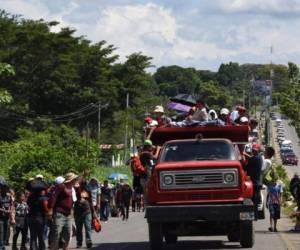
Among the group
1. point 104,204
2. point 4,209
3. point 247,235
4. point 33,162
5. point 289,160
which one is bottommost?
point 289,160

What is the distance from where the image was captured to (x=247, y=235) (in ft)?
65.9

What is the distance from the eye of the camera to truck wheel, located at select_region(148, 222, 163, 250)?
19.5m

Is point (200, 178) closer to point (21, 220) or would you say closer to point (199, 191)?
point (199, 191)

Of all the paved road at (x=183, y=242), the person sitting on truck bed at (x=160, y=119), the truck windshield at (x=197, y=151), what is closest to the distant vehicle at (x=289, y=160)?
the paved road at (x=183, y=242)

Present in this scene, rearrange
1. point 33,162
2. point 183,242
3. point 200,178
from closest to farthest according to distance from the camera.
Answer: point 200,178
point 183,242
point 33,162

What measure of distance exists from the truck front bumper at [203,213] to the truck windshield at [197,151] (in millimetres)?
1241

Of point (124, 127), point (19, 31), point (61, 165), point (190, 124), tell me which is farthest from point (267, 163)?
point (124, 127)

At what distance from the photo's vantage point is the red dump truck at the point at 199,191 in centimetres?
1875

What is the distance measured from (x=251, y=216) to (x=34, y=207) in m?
4.88

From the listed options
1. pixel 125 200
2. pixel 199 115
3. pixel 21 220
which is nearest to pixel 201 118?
pixel 199 115

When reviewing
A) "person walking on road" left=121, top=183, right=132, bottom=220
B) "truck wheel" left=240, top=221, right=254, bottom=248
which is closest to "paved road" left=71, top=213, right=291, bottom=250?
"truck wheel" left=240, top=221, right=254, bottom=248

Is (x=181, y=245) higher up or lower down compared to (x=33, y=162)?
lower down

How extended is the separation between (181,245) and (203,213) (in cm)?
343

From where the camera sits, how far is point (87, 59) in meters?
76.4
